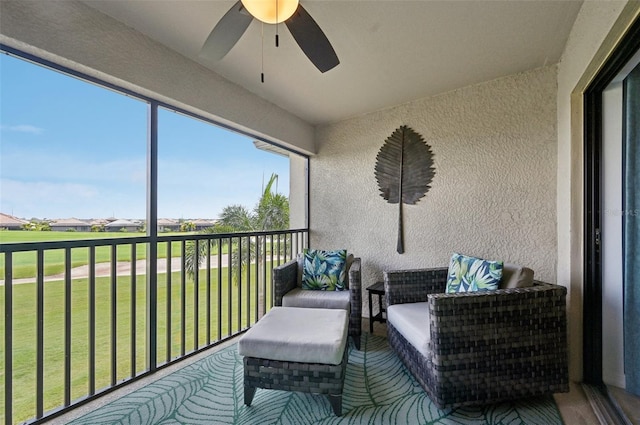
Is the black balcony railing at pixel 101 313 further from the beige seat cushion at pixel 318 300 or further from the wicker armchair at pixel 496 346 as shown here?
the wicker armchair at pixel 496 346

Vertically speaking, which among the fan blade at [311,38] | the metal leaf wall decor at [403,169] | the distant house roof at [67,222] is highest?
the fan blade at [311,38]

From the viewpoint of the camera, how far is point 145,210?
6.91 ft

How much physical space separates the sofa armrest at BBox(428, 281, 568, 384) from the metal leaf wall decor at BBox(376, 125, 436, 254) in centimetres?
144

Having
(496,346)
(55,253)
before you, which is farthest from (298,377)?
(55,253)

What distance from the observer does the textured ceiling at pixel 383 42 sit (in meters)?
1.72

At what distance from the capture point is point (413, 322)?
1921 millimetres

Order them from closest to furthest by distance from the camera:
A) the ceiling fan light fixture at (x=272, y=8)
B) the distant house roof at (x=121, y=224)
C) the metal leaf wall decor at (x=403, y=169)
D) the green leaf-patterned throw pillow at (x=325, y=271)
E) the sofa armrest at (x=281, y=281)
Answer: the ceiling fan light fixture at (x=272, y=8), the distant house roof at (x=121, y=224), the sofa armrest at (x=281, y=281), the green leaf-patterned throw pillow at (x=325, y=271), the metal leaf wall decor at (x=403, y=169)

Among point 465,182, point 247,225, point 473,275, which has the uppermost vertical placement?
point 465,182

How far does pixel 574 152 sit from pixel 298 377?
2281 millimetres

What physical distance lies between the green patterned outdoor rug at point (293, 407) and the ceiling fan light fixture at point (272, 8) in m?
2.15

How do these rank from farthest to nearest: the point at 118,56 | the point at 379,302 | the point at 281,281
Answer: the point at 379,302 → the point at 281,281 → the point at 118,56

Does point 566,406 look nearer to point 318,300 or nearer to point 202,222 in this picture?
point 318,300

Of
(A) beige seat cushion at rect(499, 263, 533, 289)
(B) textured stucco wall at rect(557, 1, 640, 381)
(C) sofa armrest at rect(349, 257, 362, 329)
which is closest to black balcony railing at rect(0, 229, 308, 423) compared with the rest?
(C) sofa armrest at rect(349, 257, 362, 329)

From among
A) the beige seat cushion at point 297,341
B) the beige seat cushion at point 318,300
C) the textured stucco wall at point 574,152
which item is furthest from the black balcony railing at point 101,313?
the textured stucco wall at point 574,152
